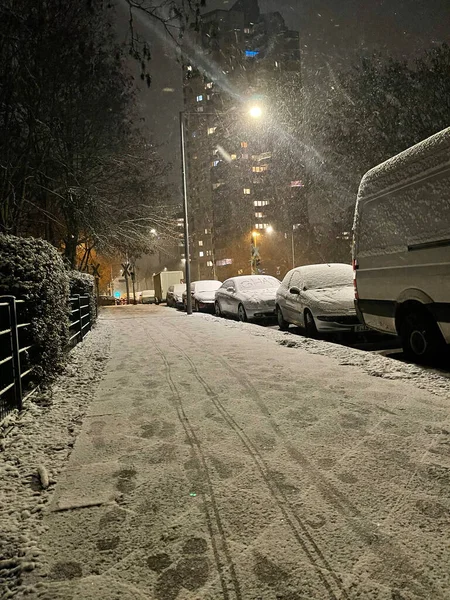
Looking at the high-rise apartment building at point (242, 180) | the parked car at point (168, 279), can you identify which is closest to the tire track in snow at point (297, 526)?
the parked car at point (168, 279)

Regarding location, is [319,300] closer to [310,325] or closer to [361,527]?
[310,325]

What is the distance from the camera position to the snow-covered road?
1824mm

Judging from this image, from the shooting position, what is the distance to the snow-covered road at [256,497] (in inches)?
71.8

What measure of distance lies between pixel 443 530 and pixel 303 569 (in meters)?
0.78

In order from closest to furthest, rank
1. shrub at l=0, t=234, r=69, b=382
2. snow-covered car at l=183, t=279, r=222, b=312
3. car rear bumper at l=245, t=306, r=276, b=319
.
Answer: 1. shrub at l=0, t=234, r=69, b=382
2. car rear bumper at l=245, t=306, r=276, b=319
3. snow-covered car at l=183, t=279, r=222, b=312

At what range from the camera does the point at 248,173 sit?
106 metres

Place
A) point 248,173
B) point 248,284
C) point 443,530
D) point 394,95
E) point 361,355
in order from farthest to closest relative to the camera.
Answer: point 248,173 → point 394,95 → point 248,284 → point 361,355 → point 443,530

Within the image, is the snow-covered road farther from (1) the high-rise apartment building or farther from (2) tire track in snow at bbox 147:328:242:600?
(1) the high-rise apartment building

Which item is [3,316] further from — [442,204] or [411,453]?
[442,204]

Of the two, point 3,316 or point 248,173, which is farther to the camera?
point 248,173

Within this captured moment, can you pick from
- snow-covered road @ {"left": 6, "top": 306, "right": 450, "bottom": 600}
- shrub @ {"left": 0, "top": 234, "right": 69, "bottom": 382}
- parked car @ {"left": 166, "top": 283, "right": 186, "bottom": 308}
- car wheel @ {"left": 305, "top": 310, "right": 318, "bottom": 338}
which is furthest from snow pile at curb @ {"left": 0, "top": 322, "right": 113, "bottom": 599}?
parked car @ {"left": 166, "top": 283, "right": 186, "bottom": 308}

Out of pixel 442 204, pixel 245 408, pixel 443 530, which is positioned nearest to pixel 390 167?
pixel 442 204

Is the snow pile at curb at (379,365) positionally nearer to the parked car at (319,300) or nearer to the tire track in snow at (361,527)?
the parked car at (319,300)

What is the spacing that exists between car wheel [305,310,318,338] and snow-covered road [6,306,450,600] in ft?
13.8
